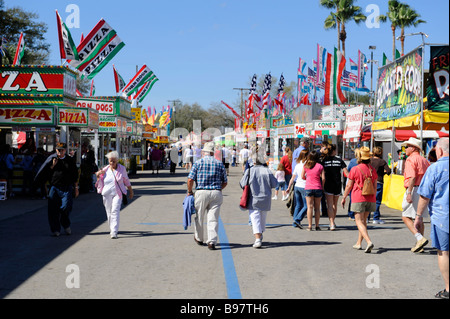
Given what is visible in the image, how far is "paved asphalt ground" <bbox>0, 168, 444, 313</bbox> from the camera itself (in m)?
6.34

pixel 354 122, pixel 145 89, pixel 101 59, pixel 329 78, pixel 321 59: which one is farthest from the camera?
pixel 145 89

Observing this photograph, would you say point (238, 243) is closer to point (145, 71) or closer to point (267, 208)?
point (267, 208)

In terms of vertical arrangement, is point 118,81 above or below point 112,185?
above

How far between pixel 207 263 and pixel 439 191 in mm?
3418

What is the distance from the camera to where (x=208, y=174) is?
9.17 m

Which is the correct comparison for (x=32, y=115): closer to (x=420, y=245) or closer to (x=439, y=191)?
(x=420, y=245)

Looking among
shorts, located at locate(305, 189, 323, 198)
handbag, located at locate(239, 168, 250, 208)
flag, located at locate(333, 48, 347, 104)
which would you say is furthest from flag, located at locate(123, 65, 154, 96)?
handbag, located at locate(239, 168, 250, 208)

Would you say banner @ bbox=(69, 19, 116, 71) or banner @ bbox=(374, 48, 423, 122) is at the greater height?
banner @ bbox=(69, 19, 116, 71)

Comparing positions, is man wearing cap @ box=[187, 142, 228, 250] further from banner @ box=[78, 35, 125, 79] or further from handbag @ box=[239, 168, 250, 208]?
banner @ box=[78, 35, 125, 79]

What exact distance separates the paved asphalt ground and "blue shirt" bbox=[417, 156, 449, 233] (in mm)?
910

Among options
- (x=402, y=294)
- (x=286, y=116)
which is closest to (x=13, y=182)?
(x=402, y=294)

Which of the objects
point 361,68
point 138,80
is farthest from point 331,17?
point 138,80

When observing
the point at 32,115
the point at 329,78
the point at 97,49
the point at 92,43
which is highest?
the point at 92,43

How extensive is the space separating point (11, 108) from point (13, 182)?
8.52 feet
